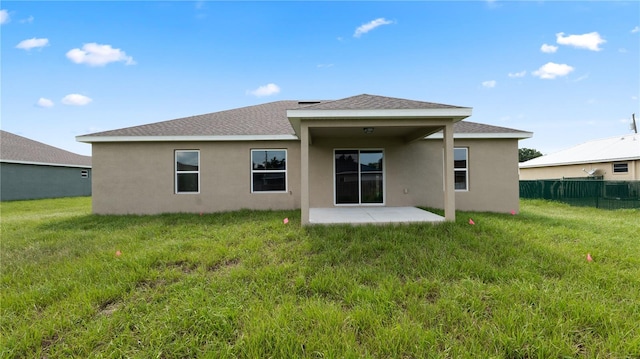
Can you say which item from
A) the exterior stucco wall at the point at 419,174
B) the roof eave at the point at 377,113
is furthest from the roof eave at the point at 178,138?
the roof eave at the point at 377,113

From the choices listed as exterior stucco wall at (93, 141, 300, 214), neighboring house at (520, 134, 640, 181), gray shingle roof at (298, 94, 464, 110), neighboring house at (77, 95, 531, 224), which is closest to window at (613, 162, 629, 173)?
neighboring house at (520, 134, 640, 181)

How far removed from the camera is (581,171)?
60.2ft

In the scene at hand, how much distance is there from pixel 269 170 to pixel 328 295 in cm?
678

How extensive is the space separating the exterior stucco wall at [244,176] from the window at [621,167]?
12846 millimetres

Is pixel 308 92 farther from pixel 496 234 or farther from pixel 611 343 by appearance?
pixel 611 343

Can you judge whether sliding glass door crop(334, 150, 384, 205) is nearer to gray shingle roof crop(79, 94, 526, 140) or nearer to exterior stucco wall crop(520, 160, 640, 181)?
gray shingle roof crop(79, 94, 526, 140)

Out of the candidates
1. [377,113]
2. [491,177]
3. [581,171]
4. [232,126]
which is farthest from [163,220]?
[581,171]

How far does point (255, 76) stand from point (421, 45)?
8.23 meters

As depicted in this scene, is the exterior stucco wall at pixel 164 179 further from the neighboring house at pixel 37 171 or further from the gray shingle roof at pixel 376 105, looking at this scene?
the neighboring house at pixel 37 171

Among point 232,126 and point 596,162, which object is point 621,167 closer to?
point 596,162

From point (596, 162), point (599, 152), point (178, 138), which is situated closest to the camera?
point (178, 138)

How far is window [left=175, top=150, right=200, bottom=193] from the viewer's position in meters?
9.59

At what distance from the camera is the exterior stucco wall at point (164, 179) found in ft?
31.2

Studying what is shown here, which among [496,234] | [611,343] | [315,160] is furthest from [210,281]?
[315,160]
